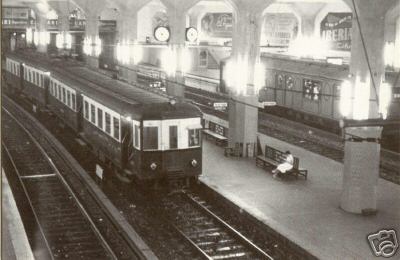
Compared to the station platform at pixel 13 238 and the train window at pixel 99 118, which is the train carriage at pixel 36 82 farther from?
the station platform at pixel 13 238

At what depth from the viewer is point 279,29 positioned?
126 feet

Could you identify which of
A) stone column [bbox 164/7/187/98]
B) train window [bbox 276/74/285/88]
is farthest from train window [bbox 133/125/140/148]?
train window [bbox 276/74/285/88]

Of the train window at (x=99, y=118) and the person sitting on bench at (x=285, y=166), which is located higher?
the train window at (x=99, y=118)

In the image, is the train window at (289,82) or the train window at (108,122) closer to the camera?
the train window at (108,122)

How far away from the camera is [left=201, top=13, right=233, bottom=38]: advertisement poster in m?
41.3

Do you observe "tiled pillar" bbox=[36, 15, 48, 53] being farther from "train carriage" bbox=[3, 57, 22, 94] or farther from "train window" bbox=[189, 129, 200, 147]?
"train window" bbox=[189, 129, 200, 147]

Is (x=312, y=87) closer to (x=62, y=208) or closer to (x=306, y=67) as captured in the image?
(x=306, y=67)

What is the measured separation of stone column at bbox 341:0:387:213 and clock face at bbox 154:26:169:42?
11113 mm

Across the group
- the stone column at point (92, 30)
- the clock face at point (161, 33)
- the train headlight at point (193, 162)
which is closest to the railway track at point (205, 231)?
the train headlight at point (193, 162)

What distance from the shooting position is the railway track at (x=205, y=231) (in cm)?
1302

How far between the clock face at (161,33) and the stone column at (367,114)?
36.5 feet

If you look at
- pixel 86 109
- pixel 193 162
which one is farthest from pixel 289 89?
pixel 193 162

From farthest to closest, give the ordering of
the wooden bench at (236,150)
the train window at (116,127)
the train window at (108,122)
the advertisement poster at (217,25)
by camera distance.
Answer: the advertisement poster at (217,25), the wooden bench at (236,150), the train window at (108,122), the train window at (116,127)

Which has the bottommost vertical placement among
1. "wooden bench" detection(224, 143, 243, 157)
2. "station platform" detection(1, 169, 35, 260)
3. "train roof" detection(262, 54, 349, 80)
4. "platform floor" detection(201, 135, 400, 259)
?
"platform floor" detection(201, 135, 400, 259)
